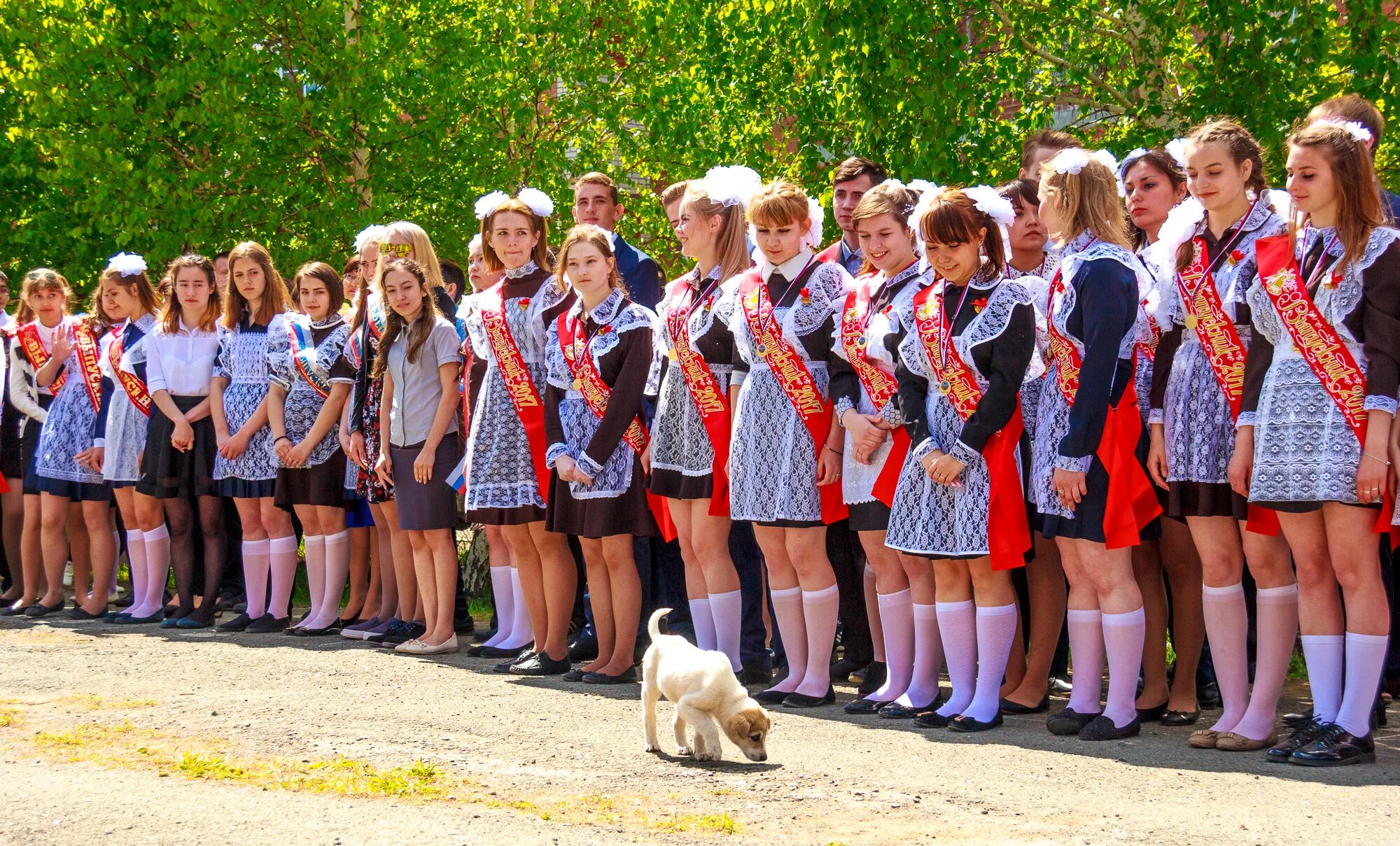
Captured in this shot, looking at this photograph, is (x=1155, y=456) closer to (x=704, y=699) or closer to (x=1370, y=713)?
(x=1370, y=713)

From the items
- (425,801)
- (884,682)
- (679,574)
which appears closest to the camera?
(425,801)

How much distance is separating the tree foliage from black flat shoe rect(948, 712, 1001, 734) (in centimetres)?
391

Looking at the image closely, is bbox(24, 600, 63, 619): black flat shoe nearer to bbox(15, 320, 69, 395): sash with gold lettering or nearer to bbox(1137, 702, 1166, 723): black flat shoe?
bbox(15, 320, 69, 395): sash with gold lettering

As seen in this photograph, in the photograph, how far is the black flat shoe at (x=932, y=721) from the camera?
589 cm

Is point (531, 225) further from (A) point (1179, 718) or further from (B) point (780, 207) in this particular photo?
(A) point (1179, 718)

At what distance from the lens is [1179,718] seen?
5.98 m

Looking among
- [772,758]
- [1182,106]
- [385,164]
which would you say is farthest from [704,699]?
[385,164]

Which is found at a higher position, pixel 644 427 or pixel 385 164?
pixel 385 164

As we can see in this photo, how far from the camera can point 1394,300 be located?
4.99 meters

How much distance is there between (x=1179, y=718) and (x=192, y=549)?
6.08 m

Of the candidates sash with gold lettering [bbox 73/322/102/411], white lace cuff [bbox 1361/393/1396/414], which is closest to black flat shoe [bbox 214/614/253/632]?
sash with gold lettering [bbox 73/322/102/411]

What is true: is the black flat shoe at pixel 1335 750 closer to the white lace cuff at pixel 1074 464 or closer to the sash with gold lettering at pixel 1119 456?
the sash with gold lettering at pixel 1119 456

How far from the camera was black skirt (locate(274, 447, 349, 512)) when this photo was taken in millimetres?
8914

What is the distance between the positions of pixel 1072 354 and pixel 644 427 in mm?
2297
